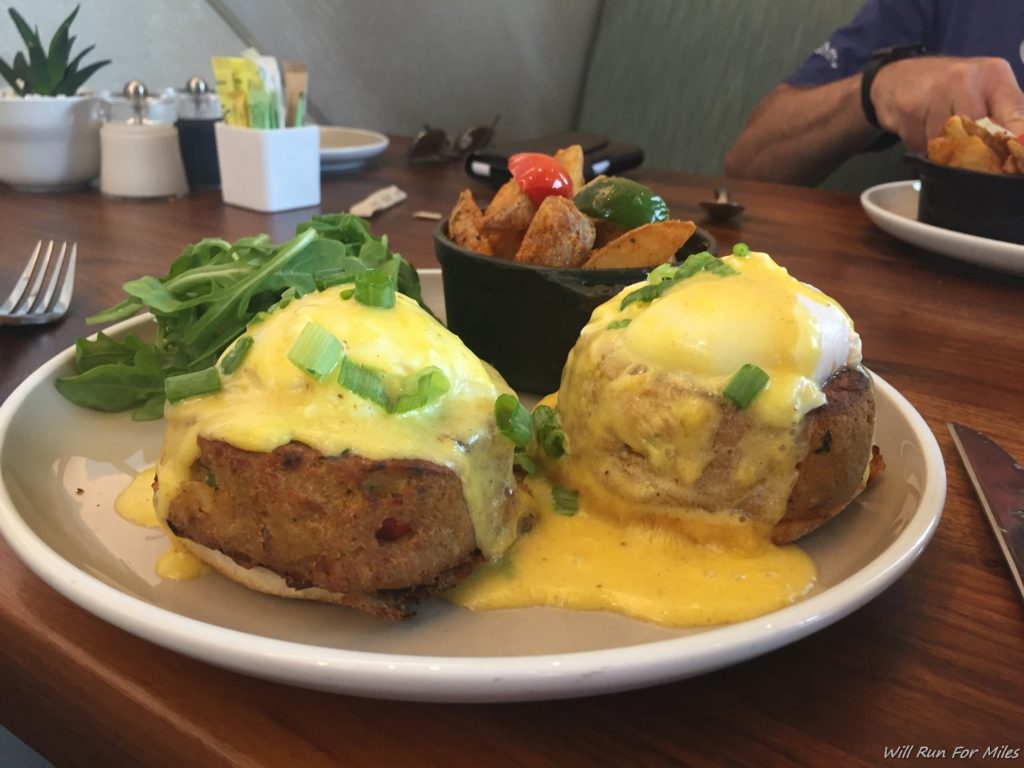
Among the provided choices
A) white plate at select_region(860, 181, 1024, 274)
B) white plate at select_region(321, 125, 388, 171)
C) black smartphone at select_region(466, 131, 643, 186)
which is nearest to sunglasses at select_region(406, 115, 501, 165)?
white plate at select_region(321, 125, 388, 171)

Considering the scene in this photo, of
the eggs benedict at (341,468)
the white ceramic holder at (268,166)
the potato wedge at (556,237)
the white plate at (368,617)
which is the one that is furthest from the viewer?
the white ceramic holder at (268,166)

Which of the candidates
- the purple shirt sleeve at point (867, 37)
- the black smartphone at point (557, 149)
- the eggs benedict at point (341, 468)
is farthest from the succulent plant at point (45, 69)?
the purple shirt sleeve at point (867, 37)

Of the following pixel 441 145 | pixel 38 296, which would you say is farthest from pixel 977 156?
pixel 38 296

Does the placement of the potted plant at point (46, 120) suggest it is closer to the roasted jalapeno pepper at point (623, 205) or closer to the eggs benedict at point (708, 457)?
the roasted jalapeno pepper at point (623, 205)

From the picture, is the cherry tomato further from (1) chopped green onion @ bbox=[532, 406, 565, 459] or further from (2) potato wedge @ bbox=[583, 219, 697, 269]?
(1) chopped green onion @ bbox=[532, 406, 565, 459]

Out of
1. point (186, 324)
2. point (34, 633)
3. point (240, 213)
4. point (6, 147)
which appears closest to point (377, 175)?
point (240, 213)

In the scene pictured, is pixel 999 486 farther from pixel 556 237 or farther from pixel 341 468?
pixel 341 468

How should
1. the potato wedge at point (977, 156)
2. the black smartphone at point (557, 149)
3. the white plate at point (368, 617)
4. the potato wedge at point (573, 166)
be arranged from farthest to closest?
the black smartphone at point (557, 149), the potato wedge at point (977, 156), the potato wedge at point (573, 166), the white plate at point (368, 617)
